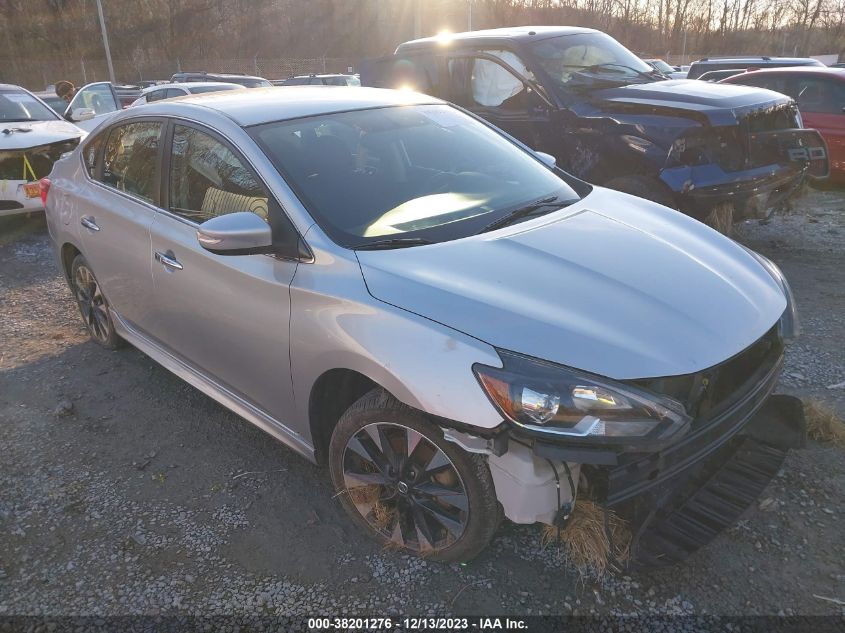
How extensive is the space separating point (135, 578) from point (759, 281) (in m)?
2.79

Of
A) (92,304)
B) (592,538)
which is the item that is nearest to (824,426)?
(592,538)

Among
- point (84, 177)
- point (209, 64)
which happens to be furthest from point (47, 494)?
point (209, 64)

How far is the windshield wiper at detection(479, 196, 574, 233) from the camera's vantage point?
2.84 m

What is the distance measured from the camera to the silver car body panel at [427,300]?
212cm

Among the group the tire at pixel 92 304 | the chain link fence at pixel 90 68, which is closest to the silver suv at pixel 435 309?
the tire at pixel 92 304

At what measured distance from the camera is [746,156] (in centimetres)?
533

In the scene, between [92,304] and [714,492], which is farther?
[92,304]

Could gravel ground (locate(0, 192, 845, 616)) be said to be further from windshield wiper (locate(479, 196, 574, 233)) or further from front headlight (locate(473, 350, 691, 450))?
windshield wiper (locate(479, 196, 574, 233))

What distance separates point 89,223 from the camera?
158 inches

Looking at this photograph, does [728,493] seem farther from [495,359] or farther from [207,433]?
[207,433]

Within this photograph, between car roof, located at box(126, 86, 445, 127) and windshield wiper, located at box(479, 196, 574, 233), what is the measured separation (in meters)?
0.99

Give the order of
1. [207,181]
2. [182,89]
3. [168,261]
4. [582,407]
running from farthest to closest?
[182,89], [168,261], [207,181], [582,407]

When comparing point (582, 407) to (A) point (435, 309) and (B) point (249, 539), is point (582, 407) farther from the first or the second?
(B) point (249, 539)

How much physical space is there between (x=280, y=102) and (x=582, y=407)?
7.29 feet
